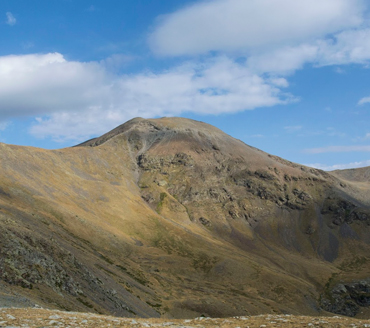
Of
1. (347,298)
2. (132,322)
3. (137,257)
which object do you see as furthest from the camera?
(347,298)

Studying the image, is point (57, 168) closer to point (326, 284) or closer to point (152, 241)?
point (152, 241)

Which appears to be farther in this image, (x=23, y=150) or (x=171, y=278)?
(x=23, y=150)

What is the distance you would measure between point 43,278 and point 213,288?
251 ft

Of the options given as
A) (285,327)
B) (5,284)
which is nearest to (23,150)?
(5,284)

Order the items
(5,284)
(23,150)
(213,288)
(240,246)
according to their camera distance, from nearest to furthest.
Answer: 1. (5,284)
2. (213,288)
3. (23,150)
4. (240,246)

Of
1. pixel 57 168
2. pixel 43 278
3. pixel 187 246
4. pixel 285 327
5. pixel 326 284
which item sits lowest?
pixel 326 284

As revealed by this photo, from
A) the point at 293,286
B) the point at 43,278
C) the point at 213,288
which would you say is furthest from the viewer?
the point at 293,286

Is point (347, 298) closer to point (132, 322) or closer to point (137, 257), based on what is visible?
point (137, 257)

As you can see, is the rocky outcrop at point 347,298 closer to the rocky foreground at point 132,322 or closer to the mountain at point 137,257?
the mountain at point 137,257

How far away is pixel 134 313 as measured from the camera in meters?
56.9

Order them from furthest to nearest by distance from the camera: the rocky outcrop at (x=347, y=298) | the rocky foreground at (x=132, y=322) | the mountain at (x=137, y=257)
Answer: the rocky outcrop at (x=347, y=298)
the mountain at (x=137, y=257)
the rocky foreground at (x=132, y=322)

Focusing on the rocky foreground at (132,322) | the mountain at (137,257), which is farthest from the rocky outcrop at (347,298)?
the rocky foreground at (132,322)

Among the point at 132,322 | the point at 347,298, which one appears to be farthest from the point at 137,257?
the point at 132,322

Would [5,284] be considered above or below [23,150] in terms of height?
below
